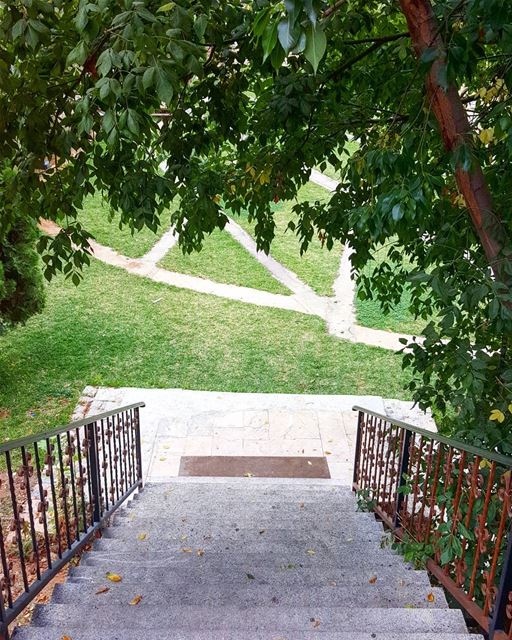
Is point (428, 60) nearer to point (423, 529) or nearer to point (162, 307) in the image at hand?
point (423, 529)

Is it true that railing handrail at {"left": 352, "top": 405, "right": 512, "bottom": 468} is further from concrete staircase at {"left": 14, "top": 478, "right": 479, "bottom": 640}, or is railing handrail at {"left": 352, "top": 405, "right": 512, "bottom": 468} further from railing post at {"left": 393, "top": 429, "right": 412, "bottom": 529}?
concrete staircase at {"left": 14, "top": 478, "right": 479, "bottom": 640}

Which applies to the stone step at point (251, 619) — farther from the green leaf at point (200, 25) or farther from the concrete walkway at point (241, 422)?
the concrete walkway at point (241, 422)

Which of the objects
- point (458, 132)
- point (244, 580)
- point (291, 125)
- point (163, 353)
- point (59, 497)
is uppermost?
point (291, 125)

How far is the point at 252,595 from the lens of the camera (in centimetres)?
279

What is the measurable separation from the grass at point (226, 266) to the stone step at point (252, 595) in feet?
30.2

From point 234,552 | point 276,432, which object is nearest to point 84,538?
point 234,552

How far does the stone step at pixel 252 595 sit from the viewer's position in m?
2.70

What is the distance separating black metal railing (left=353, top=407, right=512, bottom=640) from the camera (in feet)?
7.23

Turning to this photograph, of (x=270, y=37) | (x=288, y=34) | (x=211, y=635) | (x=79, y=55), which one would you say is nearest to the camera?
(x=288, y=34)

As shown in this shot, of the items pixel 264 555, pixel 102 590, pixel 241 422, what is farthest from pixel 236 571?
pixel 241 422

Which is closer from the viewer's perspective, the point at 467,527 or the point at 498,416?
the point at 467,527

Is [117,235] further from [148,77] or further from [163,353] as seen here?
[148,77]

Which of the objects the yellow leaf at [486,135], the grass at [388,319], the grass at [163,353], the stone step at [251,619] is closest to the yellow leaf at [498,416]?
the stone step at [251,619]

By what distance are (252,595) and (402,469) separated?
1.46 meters
